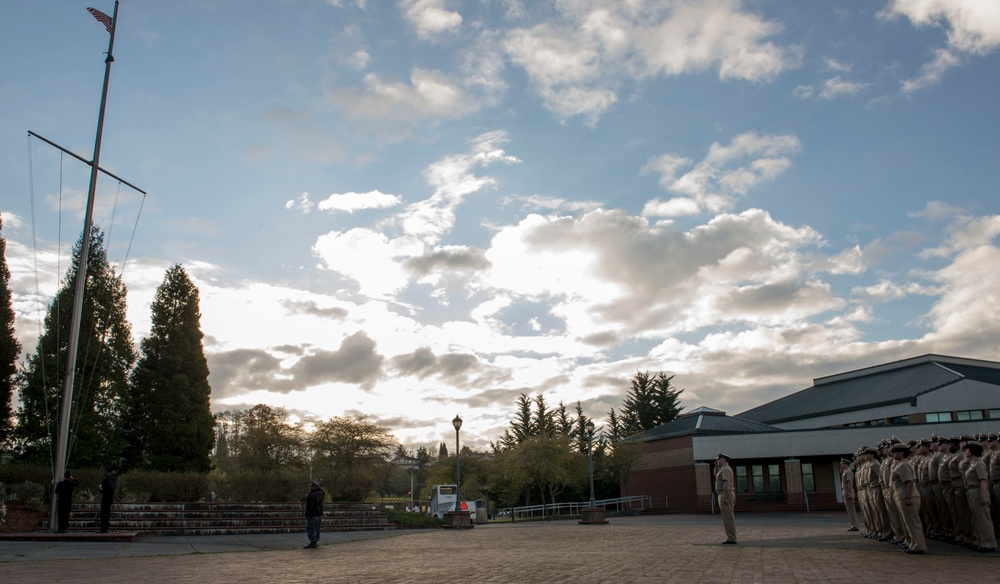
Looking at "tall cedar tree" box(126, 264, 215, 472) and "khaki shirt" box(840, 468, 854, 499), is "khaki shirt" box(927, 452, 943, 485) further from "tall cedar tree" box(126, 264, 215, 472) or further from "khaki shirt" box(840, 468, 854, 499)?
"tall cedar tree" box(126, 264, 215, 472)

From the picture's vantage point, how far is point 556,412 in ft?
275

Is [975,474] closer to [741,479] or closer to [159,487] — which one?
[159,487]

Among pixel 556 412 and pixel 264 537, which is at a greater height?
pixel 556 412

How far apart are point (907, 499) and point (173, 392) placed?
3580 centimetres

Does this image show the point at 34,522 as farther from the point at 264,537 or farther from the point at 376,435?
the point at 376,435

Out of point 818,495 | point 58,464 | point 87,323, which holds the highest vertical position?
point 87,323

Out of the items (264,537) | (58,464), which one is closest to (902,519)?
(264,537)

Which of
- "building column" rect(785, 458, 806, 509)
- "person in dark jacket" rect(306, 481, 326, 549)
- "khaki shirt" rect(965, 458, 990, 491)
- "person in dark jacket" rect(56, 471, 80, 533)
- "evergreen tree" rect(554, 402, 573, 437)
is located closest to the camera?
"khaki shirt" rect(965, 458, 990, 491)

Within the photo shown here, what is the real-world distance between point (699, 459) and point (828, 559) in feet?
113

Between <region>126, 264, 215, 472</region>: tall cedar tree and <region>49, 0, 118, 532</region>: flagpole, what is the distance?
17.8m

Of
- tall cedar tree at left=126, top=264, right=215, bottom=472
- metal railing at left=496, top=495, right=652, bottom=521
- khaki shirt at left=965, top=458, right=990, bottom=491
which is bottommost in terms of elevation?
metal railing at left=496, top=495, right=652, bottom=521

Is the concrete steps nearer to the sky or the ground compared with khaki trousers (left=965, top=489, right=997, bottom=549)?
nearer to the ground

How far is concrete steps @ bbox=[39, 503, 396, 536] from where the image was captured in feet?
75.7

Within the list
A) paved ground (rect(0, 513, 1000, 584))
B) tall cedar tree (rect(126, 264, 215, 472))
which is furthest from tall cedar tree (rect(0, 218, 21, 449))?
paved ground (rect(0, 513, 1000, 584))
